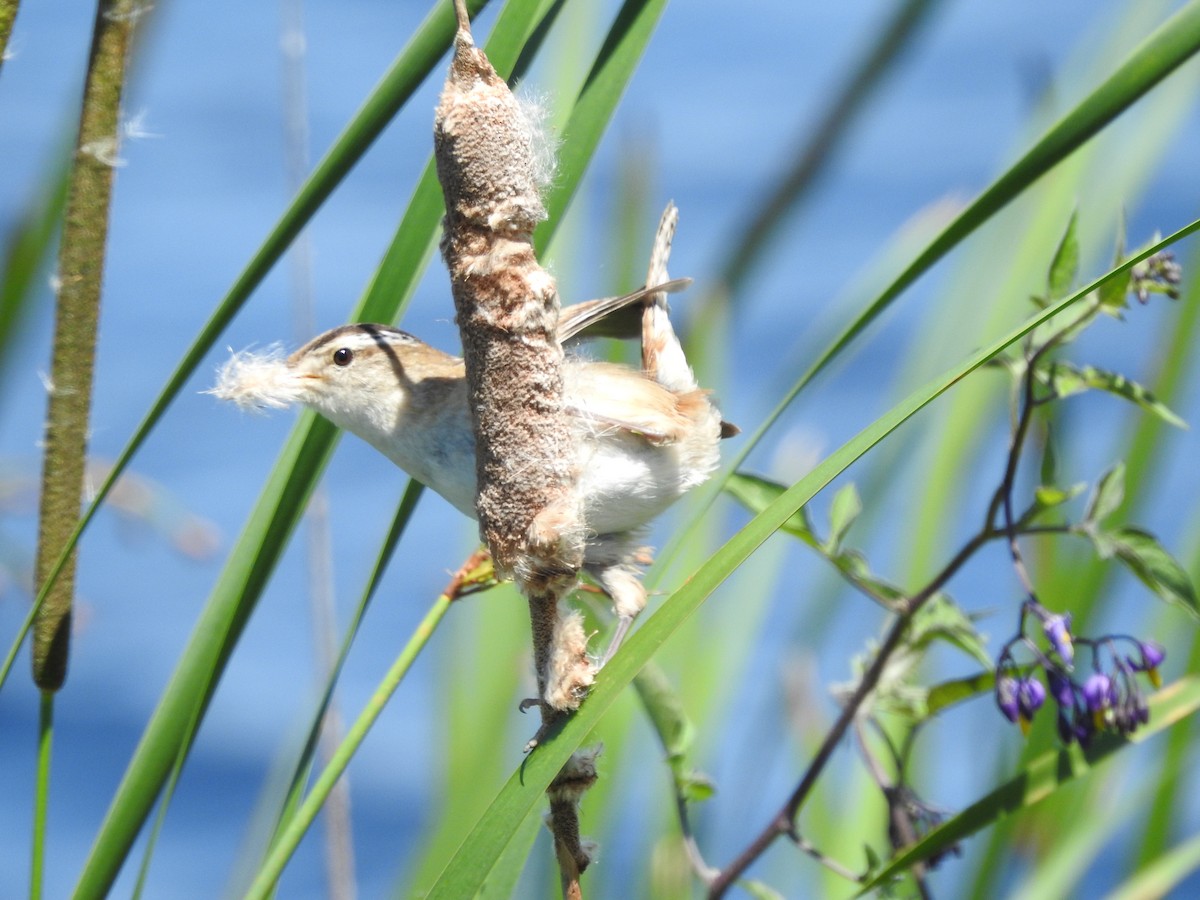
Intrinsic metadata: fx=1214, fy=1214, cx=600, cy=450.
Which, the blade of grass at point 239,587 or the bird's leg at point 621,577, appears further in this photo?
the bird's leg at point 621,577

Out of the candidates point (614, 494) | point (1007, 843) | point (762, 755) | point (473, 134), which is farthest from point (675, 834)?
point (473, 134)

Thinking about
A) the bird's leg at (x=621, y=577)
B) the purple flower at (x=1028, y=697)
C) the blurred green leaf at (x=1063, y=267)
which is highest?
the blurred green leaf at (x=1063, y=267)

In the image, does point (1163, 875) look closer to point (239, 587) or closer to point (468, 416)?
point (468, 416)

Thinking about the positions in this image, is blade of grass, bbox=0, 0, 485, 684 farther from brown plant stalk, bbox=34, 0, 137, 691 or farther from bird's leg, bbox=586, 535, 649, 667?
bird's leg, bbox=586, 535, 649, 667

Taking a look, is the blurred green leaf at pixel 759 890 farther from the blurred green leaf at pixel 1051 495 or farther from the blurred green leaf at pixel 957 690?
the blurred green leaf at pixel 1051 495

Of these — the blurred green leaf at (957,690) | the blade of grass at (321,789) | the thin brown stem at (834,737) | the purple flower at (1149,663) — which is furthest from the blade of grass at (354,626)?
the purple flower at (1149,663)

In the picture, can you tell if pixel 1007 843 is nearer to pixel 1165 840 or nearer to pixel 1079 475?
pixel 1165 840

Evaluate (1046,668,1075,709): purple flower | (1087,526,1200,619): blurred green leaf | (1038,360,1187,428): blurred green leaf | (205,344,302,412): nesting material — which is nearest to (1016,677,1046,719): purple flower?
(1046,668,1075,709): purple flower
